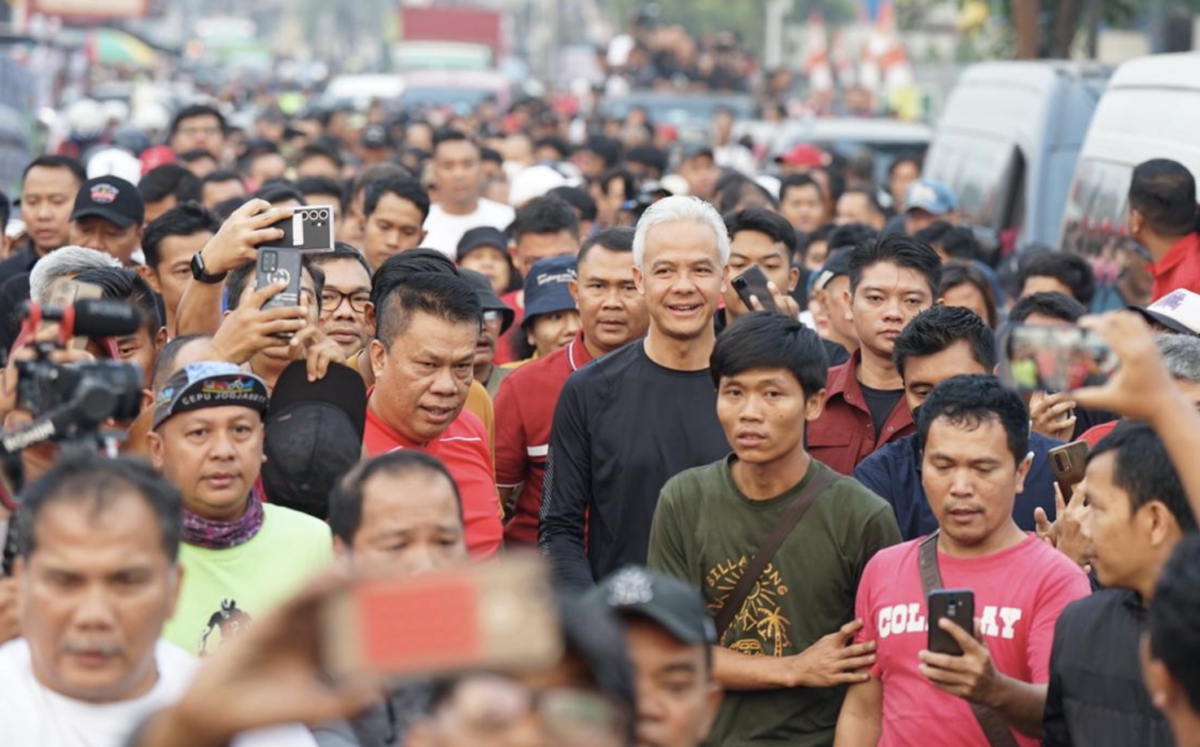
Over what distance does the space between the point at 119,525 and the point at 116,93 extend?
3515 cm

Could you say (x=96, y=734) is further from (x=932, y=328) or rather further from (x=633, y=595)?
(x=932, y=328)

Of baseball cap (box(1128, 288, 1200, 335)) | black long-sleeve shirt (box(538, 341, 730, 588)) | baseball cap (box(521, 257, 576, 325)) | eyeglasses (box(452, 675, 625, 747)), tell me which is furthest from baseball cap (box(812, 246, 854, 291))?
eyeglasses (box(452, 675, 625, 747))

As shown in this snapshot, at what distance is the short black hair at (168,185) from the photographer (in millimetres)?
11352

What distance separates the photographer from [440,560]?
4527 mm

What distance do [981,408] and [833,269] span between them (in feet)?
10.8

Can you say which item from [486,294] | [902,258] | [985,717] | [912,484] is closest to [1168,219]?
[902,258]

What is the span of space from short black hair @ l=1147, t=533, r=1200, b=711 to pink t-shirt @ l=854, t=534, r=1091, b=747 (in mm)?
1485

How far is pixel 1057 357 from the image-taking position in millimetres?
3924

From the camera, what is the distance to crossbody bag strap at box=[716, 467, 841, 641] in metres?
5.80

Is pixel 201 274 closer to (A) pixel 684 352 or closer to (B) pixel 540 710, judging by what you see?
(A) pixel 684 352

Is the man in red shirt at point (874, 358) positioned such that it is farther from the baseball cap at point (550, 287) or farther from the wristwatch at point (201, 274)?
the wristwatch at point (201, 274)

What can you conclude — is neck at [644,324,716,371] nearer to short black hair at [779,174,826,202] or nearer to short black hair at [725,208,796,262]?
short black hair at [725,208,796,262]

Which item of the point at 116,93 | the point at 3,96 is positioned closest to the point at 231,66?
the point at 116,93

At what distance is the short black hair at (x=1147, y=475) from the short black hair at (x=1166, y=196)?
4480mm
